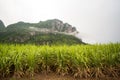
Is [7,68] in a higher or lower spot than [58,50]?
lower

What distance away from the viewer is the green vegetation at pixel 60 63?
14.4 feet

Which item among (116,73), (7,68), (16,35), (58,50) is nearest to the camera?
(7,68)

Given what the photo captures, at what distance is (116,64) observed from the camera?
4812 mm

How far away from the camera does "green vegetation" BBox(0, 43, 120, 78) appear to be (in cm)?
439

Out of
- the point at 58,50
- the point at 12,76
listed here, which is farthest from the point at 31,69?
the point at 58,50

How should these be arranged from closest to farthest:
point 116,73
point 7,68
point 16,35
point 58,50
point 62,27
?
point 7,68 → point 116,73 → point 58,50 → point 16,35 → point 62,27

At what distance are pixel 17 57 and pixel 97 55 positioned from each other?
2.27 m

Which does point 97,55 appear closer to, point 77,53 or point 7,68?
point 77,53

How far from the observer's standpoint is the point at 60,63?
4605 mm

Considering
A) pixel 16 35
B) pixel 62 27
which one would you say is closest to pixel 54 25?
pixel 62 27

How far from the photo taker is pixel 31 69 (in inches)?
174

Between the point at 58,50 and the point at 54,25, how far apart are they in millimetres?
179356

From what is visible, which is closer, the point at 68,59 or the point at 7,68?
the point at 7,68

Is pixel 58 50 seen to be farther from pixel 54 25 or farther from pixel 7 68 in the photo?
pixel 54 25
